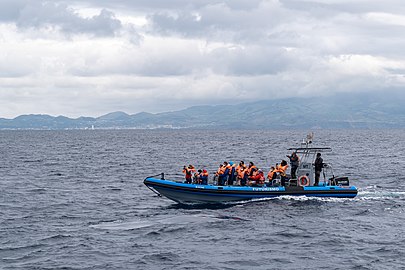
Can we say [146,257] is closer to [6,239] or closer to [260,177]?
[6,239]

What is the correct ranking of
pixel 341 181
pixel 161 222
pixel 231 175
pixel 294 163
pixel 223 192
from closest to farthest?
1. pixel 161 222
2. pixel 223 192
3. pixel 294 163
4. pixel 231 175
5. pixel 341 181

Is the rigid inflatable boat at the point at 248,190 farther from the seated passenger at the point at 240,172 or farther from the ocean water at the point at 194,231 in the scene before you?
the seated passenger at the point at 240,172

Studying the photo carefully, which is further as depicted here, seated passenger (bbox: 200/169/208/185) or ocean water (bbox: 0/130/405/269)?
seated passenger (bbox: 200/169/208/185)

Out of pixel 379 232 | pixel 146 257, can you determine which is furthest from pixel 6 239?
pixel 379 232

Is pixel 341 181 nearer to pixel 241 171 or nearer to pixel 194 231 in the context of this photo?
pixel 241 171

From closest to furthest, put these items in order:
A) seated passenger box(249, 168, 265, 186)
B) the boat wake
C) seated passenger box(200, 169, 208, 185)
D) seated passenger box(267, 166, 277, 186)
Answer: the boat wake → seated passenger box(249, 168, 265, 186) → seated passenger box(200, 169, 208, 185) → seated passenger box(267, 166, 277, 186)

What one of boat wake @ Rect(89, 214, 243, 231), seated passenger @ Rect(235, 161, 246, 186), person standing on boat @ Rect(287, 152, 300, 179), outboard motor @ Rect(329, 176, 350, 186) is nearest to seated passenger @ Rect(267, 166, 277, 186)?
person standing on boat @ Rect(287, 152, 300, 179)

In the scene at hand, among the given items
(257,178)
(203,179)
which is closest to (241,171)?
(257,178)

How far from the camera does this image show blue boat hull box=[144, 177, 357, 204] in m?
33.4

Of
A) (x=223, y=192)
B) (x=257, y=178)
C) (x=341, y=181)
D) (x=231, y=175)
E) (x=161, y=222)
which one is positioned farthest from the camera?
(x=341, y=181)

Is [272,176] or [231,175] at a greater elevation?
[231,175]

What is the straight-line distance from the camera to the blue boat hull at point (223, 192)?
3338 centimetres

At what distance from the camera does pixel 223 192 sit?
33.4 m

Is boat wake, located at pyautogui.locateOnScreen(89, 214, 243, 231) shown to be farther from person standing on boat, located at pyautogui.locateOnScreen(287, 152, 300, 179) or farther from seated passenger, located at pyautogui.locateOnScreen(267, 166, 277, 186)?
person standing on boat, located at pyautogui.locateOnScreen(287, 152, 300, 179)
